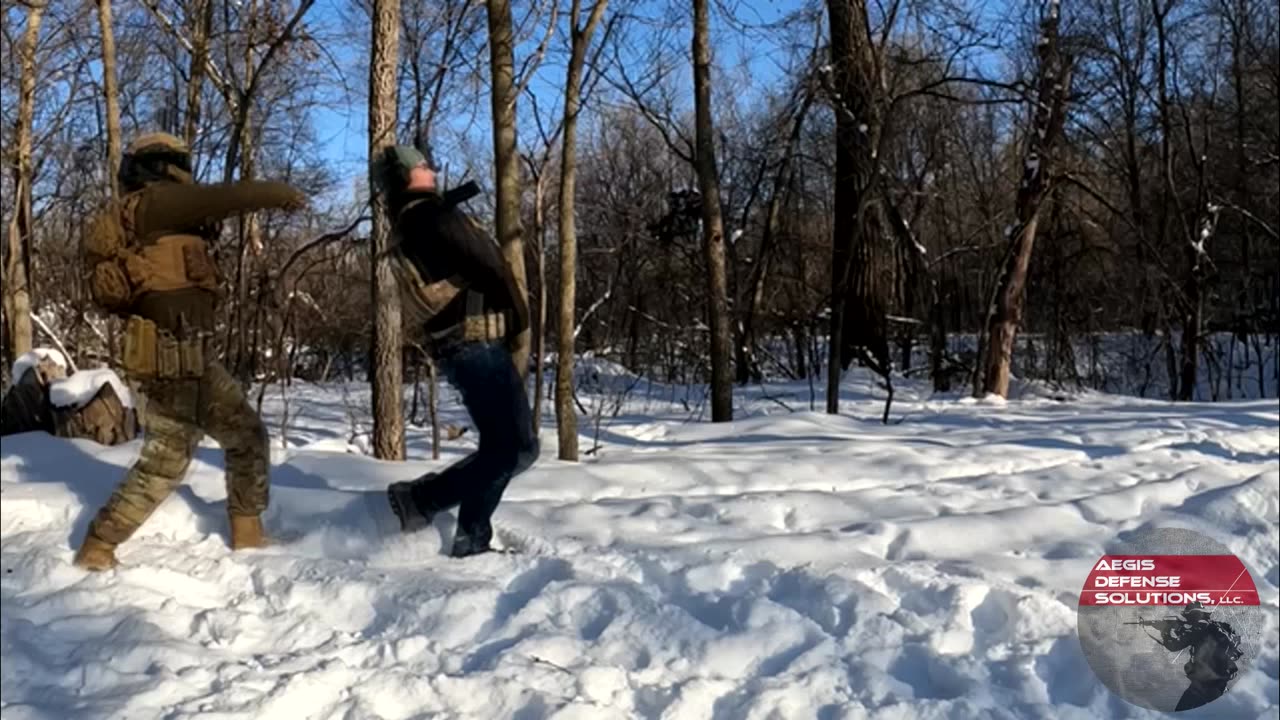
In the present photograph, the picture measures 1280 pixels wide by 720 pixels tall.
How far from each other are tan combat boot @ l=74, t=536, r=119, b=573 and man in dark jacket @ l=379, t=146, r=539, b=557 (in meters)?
1.30

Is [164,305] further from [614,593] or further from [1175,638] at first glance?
[1175,638]

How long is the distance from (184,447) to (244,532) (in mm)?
422

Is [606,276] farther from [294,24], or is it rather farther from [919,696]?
[919,696]

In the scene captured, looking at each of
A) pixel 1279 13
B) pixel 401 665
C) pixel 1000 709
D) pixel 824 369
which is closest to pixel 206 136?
pixel 824 369

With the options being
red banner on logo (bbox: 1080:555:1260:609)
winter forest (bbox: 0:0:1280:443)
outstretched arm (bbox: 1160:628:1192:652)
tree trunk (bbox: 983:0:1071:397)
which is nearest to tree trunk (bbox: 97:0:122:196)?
winter forest (bbox: 0:0:1280:443)

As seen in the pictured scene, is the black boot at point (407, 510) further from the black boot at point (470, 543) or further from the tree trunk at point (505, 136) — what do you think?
the tree trunk at point (505, 136)

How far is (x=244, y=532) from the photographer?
4367 mm

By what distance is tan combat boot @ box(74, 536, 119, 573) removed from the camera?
13.4 ft

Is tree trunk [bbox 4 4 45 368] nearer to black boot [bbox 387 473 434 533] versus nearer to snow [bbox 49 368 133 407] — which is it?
snow [bbox 49 368 133 407]

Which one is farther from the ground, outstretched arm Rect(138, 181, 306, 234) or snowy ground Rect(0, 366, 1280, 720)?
outstretched arm Rect(138, 181, 306, 234)

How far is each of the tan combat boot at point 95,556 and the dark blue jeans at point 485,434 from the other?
128 centimetres

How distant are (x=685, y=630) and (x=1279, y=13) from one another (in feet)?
74.0

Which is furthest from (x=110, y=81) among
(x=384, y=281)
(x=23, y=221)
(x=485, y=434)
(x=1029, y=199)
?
(x=1029, y=199)

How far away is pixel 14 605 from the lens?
12.6 ft
